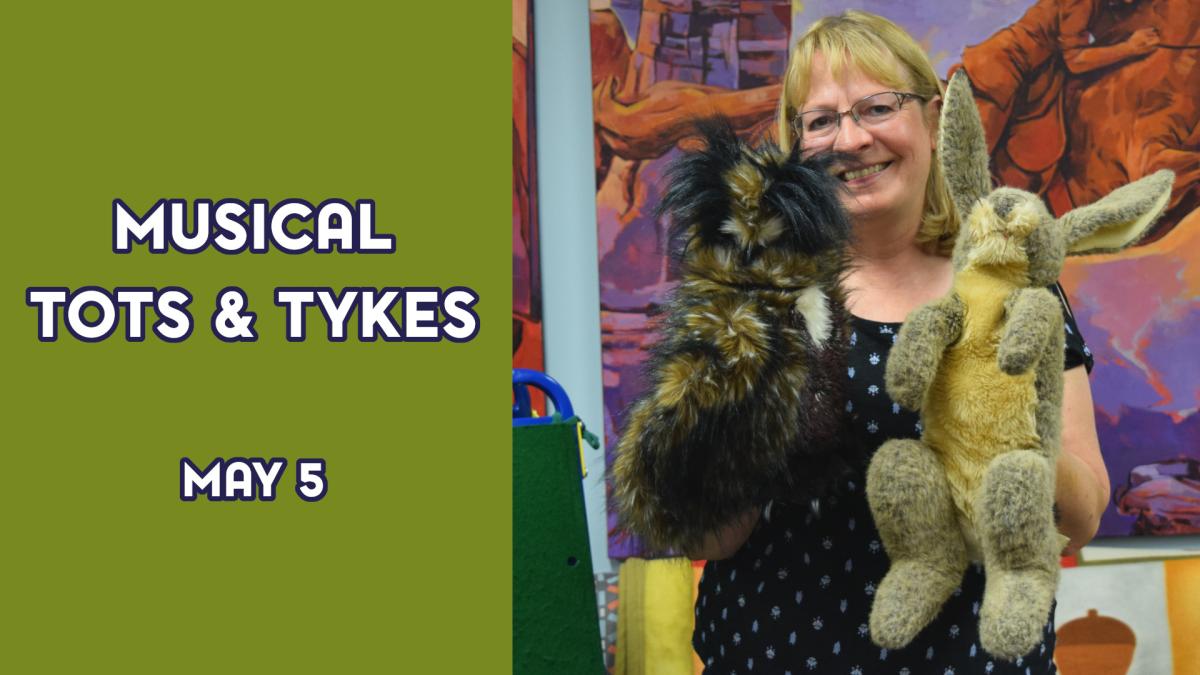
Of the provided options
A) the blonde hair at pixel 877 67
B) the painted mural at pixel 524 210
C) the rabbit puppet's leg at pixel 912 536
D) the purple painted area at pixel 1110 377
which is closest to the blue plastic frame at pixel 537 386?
the painted mural at pixel 524 210

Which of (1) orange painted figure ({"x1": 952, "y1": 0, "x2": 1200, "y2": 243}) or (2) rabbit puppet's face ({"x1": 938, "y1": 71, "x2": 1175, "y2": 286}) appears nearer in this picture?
(2) rabbit puppet's face ({"x1": 938, "y1": 71, "x2": 1175, "y2": 286})

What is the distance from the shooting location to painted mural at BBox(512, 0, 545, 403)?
1.97m

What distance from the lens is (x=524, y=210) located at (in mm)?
1987

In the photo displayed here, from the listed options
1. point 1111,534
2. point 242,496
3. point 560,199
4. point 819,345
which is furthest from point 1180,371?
point 242,496

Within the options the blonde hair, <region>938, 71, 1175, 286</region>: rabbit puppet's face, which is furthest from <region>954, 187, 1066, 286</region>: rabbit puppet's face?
the blonde hair

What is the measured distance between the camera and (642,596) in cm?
192

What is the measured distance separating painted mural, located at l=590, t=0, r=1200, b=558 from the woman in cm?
98

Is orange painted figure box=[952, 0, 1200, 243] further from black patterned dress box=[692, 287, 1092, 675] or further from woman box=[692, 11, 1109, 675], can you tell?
black patterned dress box=[692, 287, 1092, 675]

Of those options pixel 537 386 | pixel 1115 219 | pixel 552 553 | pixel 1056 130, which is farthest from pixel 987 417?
pixel 1056 130

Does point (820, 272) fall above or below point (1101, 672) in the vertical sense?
above

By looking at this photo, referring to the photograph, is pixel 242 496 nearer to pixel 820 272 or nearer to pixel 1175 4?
pixel 820 272

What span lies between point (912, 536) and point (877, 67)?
449 millimetres

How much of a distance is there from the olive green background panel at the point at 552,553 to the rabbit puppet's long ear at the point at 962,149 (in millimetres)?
652

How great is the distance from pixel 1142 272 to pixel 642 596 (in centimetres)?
116
